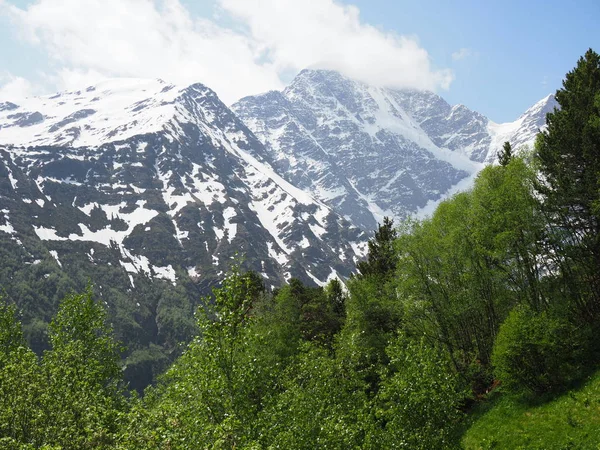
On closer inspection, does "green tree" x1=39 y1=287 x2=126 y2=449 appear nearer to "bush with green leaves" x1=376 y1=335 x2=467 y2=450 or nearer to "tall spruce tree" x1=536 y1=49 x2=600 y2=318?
"bush with green leaves" x1=376 y1=335 x2=467 y2=450

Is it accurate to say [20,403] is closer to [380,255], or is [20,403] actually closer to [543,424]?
[543,424]

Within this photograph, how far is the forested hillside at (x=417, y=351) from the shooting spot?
1798cm

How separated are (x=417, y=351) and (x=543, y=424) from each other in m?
9.65

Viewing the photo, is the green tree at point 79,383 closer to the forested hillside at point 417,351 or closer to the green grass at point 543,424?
the forested hillside at point 417,351

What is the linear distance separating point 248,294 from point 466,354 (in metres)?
28.2

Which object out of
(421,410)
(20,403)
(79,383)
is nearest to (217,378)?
(421,410)

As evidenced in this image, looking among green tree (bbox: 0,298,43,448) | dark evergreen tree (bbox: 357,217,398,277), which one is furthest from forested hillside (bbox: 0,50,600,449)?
dark evergreen tree (bbox: 357,217,398,277)

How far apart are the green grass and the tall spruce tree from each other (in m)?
9.02

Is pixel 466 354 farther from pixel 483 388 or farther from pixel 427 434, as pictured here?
pixel 427 434

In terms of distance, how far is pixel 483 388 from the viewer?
36.6 meters

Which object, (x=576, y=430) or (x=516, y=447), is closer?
(x=576, y=430)

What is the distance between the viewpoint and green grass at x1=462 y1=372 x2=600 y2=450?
75.4 feet

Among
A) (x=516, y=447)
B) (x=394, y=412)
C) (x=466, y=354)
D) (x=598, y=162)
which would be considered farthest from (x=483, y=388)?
(x=394, y=412)

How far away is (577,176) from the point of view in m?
31.2
